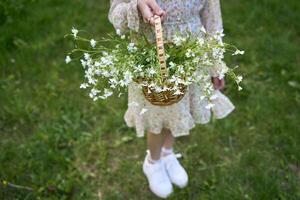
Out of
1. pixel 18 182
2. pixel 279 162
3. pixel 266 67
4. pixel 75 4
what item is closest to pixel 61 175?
pixel 18 182

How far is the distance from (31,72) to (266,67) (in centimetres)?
171

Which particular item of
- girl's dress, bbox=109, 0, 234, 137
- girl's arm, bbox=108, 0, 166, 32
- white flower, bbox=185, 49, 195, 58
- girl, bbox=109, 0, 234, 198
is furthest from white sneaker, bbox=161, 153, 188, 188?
white flower, bbox=185, 49, 195, 58

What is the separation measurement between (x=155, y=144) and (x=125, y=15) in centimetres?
A: 81

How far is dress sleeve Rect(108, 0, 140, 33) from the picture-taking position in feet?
5.74

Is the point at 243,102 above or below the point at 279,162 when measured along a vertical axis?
above

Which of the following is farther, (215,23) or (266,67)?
(266,67)


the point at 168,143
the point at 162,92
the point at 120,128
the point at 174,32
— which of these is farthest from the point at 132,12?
the point at 120,128

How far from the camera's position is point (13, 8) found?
3822 millimetres

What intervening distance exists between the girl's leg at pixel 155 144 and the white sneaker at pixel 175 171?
86 mm


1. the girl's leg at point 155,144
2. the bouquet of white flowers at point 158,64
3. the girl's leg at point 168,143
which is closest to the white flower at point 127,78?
the bouquet of white flowers at point 158,64

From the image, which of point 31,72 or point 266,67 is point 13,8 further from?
point 266,67

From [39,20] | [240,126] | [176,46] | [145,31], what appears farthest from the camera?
[39,20]

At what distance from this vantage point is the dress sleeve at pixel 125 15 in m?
1.75

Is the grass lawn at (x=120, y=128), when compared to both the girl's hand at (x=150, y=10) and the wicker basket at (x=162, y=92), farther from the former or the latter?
the girl's hand at (x=150, y=10)
